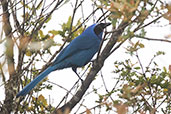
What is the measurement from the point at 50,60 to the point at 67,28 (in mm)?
403

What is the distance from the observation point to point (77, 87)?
3371 mm

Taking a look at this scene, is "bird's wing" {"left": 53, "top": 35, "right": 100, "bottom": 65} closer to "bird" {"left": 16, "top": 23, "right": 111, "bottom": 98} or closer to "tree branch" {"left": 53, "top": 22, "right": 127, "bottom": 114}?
"bird" {"left": 16, "top": 23, "right": 111, "bottom": 98}

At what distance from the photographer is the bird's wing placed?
407cm

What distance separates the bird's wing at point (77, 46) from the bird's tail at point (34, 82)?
1.41ft

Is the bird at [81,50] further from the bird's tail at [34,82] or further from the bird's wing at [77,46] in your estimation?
the bird's tail at [34,82]

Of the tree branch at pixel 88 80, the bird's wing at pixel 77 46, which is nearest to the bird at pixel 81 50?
the bird's wing at pixel 77 46

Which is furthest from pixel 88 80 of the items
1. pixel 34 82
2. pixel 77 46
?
pixel 77 46

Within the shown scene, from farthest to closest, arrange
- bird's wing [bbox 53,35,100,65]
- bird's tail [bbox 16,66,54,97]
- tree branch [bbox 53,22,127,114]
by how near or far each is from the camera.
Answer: bird's wing [bbox 53,35,100,65], bird's tail [bbox 16,66,54,97], tree branch [bbox 53,22,127,114]

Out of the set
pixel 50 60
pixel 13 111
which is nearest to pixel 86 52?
pixel 50 60

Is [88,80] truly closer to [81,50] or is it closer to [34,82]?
[34,82]

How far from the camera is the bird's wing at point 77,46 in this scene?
407cm

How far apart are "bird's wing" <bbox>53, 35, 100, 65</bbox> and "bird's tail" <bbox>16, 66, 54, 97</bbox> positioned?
1.41 ft

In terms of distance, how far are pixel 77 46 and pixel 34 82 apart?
105cm

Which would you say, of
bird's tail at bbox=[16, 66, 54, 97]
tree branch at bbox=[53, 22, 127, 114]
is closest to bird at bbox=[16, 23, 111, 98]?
bird's tail at bbox=[16, 66, 54, 97]
